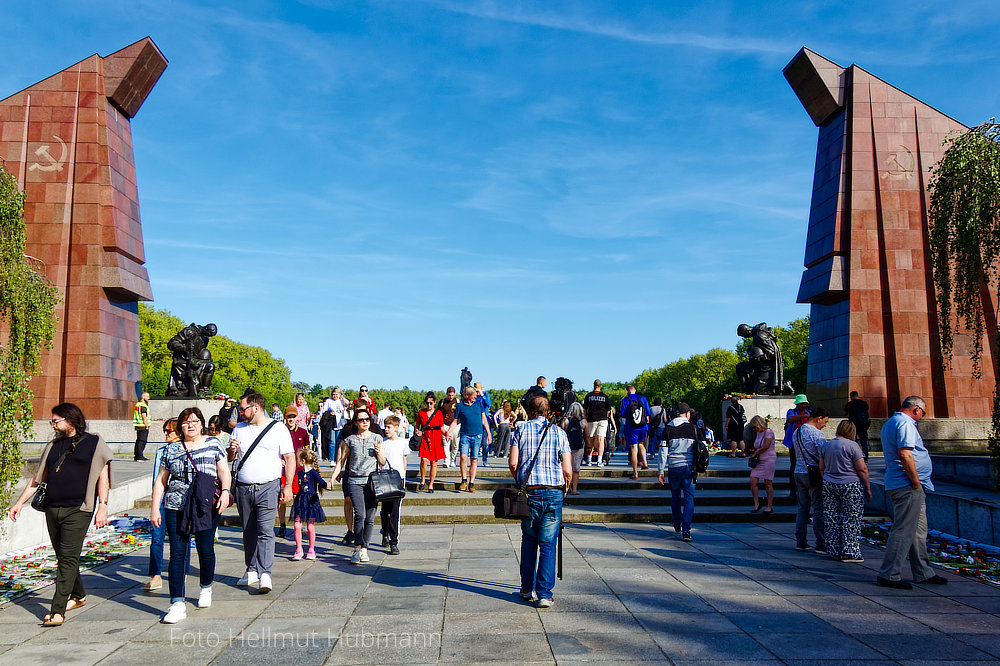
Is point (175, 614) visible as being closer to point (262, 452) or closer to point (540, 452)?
point (262, 452)

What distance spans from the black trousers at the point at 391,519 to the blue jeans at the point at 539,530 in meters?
2.69

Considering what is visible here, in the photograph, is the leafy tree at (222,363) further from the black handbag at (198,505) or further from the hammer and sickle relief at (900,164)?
the black handbag at (198,505)

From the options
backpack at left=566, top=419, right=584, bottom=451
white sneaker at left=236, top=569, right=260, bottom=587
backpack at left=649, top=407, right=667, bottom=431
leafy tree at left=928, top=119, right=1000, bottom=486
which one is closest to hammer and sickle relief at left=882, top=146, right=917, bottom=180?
leafy tree at left=928, top=119, right=1000, bottom=486

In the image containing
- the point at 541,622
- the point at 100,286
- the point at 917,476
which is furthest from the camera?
the point at 100,286

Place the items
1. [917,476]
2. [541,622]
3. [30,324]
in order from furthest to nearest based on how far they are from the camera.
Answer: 1. [30,324]
2. [917,476]
3. [541,622]

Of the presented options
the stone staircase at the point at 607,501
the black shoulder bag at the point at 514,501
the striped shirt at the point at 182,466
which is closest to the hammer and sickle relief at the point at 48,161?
the stone staircase at the point at 607,501

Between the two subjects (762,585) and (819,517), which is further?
(819,517)

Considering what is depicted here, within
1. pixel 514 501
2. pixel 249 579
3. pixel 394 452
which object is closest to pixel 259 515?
pixel 249 579

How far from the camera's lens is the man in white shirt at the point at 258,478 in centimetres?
655

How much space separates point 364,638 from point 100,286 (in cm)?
1904

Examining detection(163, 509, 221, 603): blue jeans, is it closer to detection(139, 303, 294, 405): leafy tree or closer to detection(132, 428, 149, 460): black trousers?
detection(132, 428, 149, 460): black trousers

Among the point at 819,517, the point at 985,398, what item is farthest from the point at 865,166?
the point at 819,517

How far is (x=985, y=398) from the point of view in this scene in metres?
20.8

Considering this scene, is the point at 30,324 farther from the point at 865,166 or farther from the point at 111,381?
the point at 865,166
